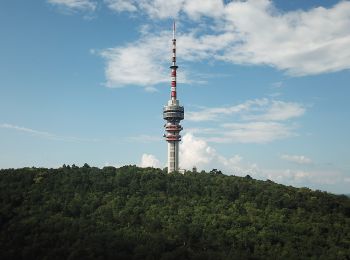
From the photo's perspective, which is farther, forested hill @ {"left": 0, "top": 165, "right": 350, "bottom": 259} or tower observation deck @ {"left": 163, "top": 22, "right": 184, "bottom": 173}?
tower observation deck @ {"left": 163, "top": 22, "right": 184, "bottom": 173}

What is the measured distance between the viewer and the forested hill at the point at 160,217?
9888cm

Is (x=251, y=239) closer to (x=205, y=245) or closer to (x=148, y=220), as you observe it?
(x=205, y=245)

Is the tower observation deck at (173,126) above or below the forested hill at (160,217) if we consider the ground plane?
above

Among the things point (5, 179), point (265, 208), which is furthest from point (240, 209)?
point (5, 179)

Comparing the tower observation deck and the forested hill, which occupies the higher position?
the tower observation deck

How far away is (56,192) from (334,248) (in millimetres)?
76216

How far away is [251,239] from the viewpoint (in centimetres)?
10662

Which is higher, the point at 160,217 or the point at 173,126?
the point at 173,126

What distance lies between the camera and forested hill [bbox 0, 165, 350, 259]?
9888 centimetres

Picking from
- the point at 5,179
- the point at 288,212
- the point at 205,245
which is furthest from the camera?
the point at 5,179

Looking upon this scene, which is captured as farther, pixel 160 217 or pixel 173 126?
pixel 173 126

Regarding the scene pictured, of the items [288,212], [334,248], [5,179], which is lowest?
[334,248]

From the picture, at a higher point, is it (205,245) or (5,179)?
(5,179)

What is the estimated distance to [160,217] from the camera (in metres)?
120
